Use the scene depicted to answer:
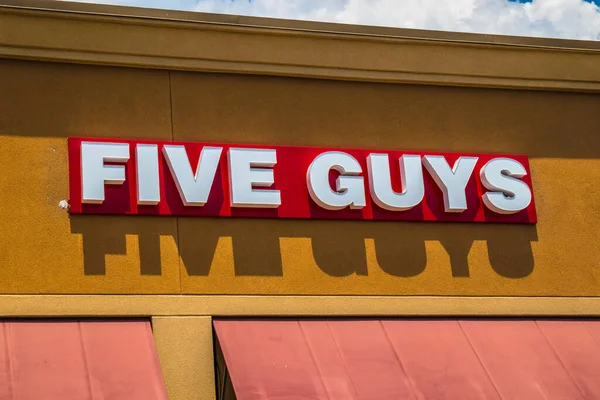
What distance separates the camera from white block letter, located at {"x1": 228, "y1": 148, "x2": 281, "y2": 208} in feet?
39.0

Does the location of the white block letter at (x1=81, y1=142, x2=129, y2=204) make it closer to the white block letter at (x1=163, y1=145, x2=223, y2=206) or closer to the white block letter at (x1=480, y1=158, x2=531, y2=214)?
the white block letter at (x1=163, y1=145, x2=223, y2=206)

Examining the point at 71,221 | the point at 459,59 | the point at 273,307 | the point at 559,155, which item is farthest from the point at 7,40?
the point at 559,155

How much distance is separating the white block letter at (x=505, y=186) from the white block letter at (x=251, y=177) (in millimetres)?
2760

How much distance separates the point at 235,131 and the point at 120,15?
6.42 feet

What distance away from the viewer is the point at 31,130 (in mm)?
11586

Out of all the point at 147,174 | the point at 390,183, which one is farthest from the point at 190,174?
the point at 390,183

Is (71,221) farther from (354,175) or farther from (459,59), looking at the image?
(459,59)

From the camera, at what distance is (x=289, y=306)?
11727 millimetres

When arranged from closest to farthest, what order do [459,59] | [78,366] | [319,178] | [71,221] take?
[78,366] → [71,221] → [319,178] → [459,59]

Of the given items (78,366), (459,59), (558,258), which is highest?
(459,59)

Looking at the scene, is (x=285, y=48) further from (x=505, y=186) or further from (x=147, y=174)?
(x=505, y=186)

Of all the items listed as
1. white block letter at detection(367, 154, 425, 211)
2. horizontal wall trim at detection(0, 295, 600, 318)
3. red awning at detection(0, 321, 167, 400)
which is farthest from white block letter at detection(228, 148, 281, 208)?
red awning at detection(0, 321, 167, 400)

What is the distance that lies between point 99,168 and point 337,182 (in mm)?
2872

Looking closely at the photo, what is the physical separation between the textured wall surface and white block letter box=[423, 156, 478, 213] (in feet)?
0.96
